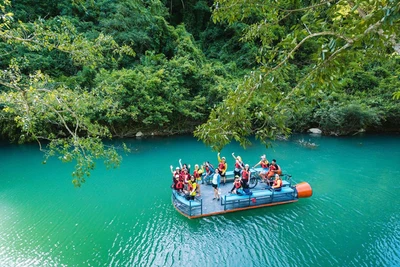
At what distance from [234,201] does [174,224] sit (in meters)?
2.39

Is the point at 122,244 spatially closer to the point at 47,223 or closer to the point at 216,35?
the point at 47,223

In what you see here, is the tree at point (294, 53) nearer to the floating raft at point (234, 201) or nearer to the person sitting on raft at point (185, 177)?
the floating raft at point (234, 201)

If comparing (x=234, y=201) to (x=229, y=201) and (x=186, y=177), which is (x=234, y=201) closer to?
(x=229, y=201)

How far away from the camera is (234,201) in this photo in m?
9.50

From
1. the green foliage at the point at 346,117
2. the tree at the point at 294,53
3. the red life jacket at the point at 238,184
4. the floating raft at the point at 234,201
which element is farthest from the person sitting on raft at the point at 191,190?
the green foliage at the point at 346,117

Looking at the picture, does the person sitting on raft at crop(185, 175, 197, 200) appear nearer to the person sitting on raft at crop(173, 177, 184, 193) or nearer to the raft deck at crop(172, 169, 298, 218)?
the raft deck at crop(172, 169, 298, 218)

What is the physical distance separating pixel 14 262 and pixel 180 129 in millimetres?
19052

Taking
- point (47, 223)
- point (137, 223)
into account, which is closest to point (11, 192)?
point (47, 223)

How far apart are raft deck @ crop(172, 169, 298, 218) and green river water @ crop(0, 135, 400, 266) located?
0.82ft

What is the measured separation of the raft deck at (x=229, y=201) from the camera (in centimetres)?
923

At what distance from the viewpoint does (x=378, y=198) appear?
10961 mm

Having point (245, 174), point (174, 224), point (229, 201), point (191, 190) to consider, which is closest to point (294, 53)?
point (245, 174)

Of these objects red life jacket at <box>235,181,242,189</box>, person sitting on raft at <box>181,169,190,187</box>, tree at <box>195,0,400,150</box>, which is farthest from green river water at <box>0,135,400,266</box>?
tree at <box>195,0,400,150</box>

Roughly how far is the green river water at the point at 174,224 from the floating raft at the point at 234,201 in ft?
0.82
